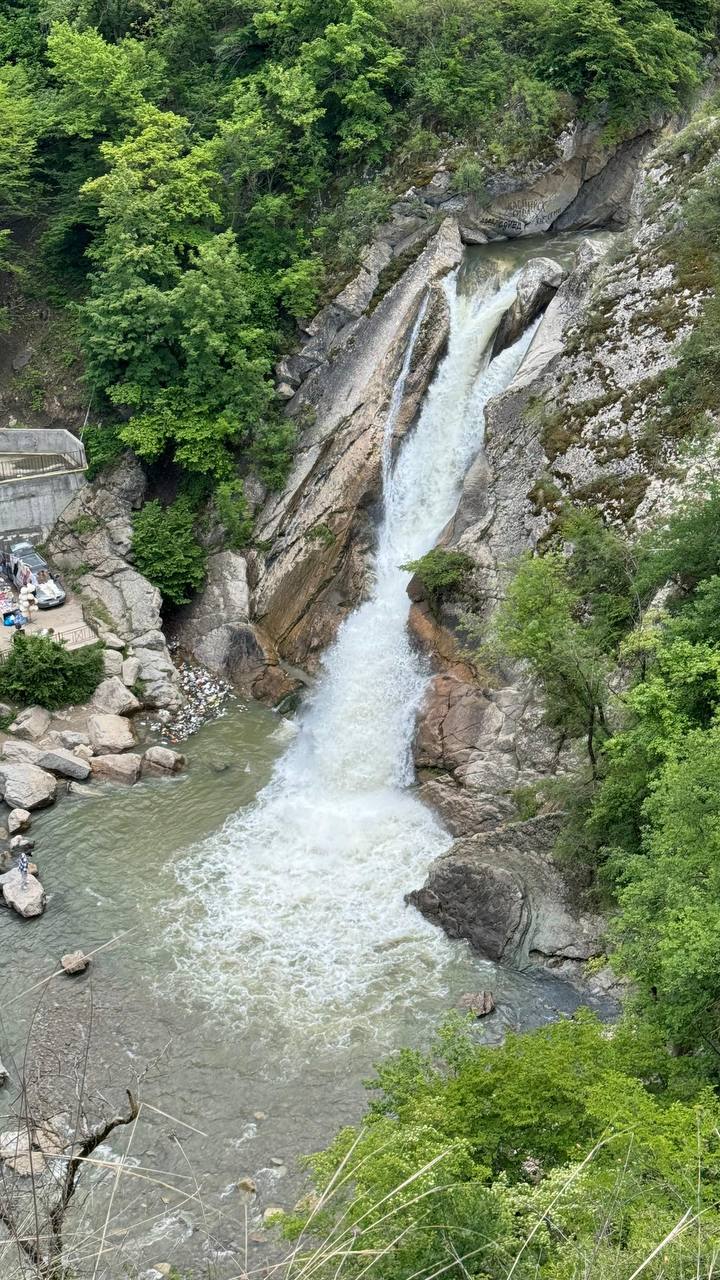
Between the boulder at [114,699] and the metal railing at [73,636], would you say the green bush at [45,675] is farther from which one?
the metal railing at [73,636]

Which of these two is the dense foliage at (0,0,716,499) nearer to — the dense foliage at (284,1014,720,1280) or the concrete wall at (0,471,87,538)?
the concrete wall at (0,471,87,538)

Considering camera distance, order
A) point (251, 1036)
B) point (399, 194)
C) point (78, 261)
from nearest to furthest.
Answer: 1. point (251, 1036)
2. point (399, 194)
3. point (78, 261)

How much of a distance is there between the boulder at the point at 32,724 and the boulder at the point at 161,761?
8.64 feet

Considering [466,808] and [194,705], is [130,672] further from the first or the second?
[466,808]

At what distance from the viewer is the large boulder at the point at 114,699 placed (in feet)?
88.0

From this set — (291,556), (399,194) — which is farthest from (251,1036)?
(399,194)

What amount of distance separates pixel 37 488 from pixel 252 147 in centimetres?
1150

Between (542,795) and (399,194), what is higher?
(399,194)

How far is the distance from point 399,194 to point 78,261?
10244 millimetres

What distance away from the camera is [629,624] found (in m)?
20.7

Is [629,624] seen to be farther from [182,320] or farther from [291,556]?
[182,320]

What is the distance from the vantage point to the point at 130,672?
27594 millimetres

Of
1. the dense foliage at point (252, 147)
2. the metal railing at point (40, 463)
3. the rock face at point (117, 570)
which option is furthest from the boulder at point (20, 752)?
the dense foliage at point (252, 147)

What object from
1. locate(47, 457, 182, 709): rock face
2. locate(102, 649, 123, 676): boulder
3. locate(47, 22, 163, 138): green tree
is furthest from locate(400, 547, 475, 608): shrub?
locate(47, 22, 163, 138): green tree
